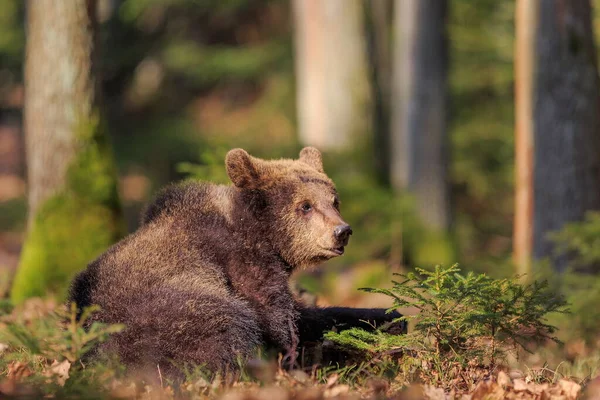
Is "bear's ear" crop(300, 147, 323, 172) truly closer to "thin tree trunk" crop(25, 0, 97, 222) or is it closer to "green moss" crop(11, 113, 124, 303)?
"green moss" crop(11, 113, 124, 303)

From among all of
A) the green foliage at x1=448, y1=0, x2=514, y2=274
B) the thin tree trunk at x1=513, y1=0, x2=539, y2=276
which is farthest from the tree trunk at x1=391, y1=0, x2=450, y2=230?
the thin tree trunk at x1=513, y1=0, x2=539, y2=276

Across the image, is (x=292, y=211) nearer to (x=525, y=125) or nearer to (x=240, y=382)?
(x=240, y=382)

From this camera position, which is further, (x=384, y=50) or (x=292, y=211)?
(x=384, y=50)

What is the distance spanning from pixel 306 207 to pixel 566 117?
5183 millimetres

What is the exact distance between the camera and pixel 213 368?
5.69m

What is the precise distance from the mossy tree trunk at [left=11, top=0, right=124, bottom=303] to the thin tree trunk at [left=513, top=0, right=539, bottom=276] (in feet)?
17.9

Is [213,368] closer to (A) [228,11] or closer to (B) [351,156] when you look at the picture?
(B) [351,156]

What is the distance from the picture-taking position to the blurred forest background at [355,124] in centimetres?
991

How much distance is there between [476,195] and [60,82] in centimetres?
1509

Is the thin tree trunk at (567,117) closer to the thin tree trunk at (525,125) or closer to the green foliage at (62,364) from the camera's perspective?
the thin tree trunk at (525,125)

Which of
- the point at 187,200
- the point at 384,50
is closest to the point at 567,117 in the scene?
the point at 187,200

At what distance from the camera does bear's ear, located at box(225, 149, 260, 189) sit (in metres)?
6.65

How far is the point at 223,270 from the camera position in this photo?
6.32 metres

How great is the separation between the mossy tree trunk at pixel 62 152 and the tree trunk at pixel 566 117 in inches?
223
